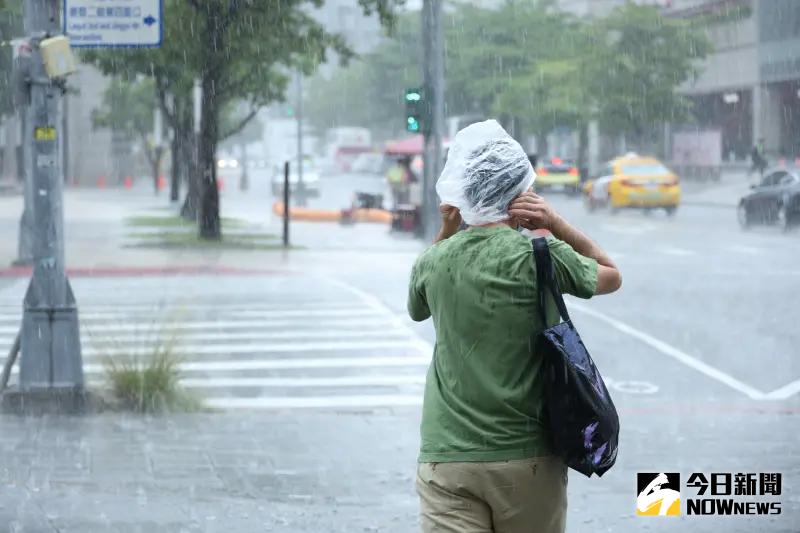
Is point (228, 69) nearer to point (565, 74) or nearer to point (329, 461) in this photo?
point (329, 461)

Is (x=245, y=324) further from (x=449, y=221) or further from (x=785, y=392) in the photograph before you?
(x=449, y=221)

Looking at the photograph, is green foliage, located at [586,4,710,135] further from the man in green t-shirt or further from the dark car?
the man in green t-shirt

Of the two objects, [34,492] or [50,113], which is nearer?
[34,492]

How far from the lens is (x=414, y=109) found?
90.8 feet

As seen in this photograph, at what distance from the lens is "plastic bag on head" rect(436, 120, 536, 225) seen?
159 inches

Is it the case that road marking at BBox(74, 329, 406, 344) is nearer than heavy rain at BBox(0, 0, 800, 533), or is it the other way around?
heavy rain at BBox(0, 0, 800, 533)

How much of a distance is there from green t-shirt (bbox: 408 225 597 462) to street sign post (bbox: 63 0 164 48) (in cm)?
708

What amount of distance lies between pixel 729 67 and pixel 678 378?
192 feet

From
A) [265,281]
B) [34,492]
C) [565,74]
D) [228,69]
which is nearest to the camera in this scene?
[34,492]

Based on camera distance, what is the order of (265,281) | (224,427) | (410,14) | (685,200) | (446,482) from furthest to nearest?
(410,14) → (685,200) → (265,281) → (224,427) → (446,482)

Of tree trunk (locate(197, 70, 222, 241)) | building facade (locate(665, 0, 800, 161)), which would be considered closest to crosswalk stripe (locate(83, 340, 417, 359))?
tree trunk (locate(197, 70, 222, 241))

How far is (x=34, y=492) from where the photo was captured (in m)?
7.59

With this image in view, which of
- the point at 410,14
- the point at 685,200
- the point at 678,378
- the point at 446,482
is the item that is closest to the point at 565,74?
the point at 685,200

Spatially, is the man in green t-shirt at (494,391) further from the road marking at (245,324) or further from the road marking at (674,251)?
the road marking at (674,251)
